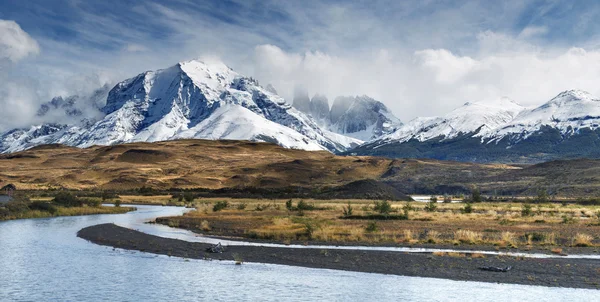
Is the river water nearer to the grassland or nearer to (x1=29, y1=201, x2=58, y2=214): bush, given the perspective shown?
the grassland

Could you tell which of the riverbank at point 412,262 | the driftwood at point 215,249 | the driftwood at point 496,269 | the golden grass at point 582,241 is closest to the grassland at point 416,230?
the golden grass at point 582,241

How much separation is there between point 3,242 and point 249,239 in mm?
20919

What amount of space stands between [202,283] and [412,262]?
15015mm

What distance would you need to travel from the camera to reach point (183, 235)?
55906mm

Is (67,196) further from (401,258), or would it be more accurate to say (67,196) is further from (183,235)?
(401,258)

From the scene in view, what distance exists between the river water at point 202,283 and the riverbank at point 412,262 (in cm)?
155

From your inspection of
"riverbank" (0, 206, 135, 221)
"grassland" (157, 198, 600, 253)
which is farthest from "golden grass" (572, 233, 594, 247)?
"riverbank" (0, 206, 135, 221)

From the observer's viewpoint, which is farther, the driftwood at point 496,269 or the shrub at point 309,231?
the shrub at point 309,231

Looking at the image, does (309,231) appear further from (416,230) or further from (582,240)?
(582,240)

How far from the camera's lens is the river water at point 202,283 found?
1132 inches

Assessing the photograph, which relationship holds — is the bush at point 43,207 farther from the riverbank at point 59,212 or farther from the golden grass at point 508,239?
the golden grass at point 508,239

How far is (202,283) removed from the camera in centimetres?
3209

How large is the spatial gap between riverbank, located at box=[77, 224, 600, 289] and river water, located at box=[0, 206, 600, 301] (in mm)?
1550

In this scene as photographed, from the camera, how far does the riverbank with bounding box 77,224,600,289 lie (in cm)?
3356
